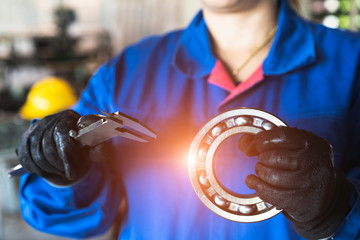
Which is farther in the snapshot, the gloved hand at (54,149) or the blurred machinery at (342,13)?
the blurred machinery at (342,13)

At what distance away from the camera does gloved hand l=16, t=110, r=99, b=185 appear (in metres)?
0.47

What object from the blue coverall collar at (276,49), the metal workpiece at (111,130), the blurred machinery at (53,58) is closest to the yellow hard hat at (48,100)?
the blurred machinery at (53,58)

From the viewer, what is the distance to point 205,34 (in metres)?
0.70

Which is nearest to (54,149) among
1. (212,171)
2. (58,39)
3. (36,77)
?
(212,171)

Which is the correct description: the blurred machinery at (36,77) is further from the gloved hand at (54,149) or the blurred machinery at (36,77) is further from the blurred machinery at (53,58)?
the gloved hand at (54,149)

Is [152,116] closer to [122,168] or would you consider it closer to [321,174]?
[122,168]

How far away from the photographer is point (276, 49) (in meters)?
0.64

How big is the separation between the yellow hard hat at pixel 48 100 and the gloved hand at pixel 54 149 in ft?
3.50

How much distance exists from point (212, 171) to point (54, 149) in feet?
0.75

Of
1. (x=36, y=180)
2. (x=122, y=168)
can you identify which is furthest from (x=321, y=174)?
(x=36, y=180)

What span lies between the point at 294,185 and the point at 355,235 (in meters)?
0.17

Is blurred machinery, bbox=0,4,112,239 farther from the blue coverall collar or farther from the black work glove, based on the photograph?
the black work glove

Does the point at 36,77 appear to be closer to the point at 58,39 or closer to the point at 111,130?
the point at 58,39

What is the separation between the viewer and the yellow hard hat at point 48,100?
5.11 feet
